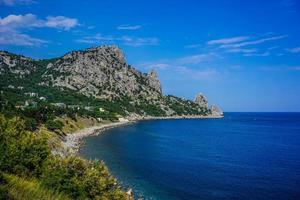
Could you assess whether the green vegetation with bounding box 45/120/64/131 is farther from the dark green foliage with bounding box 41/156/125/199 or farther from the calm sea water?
the dark green foliage with bounding box 41/156/125/199

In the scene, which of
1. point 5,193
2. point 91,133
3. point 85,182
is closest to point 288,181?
point 85,182

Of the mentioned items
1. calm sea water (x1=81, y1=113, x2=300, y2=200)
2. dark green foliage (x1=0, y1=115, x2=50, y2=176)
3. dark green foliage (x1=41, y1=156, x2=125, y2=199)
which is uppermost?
dark green foliage (x1=0, y1=115, x2=50, y2=176)

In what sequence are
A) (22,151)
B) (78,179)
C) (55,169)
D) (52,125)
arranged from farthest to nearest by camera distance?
(52,125) < (78,179) < (22,151) < (55,169)

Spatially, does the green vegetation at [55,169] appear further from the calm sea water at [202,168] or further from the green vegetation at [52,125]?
the green vegetation at [52,125]

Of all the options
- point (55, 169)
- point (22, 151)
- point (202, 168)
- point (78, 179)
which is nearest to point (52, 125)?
point (202, 168)

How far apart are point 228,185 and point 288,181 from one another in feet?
49.3

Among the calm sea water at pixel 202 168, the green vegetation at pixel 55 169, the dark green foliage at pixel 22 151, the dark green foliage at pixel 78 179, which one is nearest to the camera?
the dark green foliage at pixel 22 151

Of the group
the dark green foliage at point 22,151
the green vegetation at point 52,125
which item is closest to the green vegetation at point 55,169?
the dark green foliage at point 22,151

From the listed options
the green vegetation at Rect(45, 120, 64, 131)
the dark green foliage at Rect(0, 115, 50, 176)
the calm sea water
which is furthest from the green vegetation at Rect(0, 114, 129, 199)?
the green vegetation at Rect(45, 120, 64, 131)

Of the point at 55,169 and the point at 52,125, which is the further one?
the point at 52,125

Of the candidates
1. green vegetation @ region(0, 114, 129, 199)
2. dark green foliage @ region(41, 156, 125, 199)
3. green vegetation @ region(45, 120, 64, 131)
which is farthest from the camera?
green vegetation @ region(45, 120, 64, 131)

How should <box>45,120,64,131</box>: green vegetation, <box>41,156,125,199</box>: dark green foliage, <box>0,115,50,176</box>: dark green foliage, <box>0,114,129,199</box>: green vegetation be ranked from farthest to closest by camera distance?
<box>45,120,64,131</box>: green vegetation, <box>41,156,125,199</box>: dark green foliage, <box>0,114,129,199</box>: green vegetation, <box>0,115,50,176</box>: dark green foliage

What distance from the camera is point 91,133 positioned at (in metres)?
168

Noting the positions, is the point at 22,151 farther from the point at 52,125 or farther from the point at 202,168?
the point at 52,125
